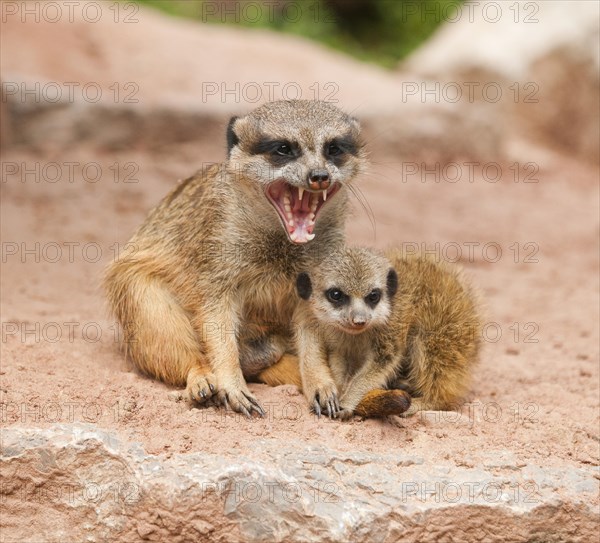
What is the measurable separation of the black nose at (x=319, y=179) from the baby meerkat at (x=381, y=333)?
510 millimetres

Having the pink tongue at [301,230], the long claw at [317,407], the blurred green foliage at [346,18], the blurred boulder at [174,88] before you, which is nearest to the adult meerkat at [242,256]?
the pink tongue at [301,230]

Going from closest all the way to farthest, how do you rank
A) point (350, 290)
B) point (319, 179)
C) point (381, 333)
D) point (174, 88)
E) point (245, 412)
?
point (319, 179) → point (245, 412) → point (350, 290) → point (381, 333) → point (174, 88)

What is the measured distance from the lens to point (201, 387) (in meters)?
4.43

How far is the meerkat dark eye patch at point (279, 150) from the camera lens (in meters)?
4.46

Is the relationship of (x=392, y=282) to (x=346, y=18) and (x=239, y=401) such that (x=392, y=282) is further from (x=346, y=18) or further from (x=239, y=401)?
(x=346, y=18)

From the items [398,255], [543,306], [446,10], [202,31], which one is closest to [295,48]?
[202,31]

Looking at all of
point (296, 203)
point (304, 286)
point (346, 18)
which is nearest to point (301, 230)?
point (296, 203)

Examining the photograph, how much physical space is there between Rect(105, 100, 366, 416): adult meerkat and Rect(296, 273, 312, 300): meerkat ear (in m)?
0.09

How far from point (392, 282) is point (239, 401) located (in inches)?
36.5

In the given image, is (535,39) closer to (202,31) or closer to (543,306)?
(202,31)

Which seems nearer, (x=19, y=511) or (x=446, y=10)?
(x=19, y=511)

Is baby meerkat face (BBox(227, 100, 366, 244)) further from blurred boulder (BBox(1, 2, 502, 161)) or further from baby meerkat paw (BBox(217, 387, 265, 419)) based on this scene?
blurred boulder (BBox(1, 2, 502, 161))

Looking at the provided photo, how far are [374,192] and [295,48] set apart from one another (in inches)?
121

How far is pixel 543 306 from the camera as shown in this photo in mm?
7051
